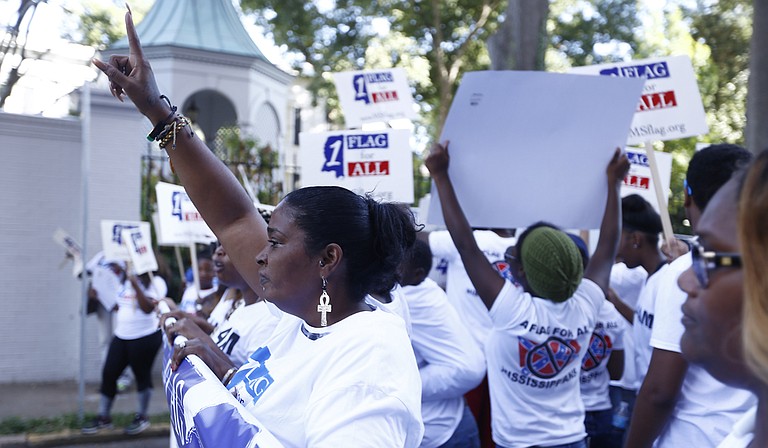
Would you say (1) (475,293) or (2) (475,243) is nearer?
(2) (475,243)

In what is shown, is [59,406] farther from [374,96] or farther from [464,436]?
[464,436]

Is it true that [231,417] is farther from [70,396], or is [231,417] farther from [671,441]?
[70,396]

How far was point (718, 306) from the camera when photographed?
142cm

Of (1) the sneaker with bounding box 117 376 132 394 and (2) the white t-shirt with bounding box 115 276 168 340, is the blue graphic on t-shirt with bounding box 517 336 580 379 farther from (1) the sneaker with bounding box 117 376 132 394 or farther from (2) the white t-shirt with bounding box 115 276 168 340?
(1) the sneaker with bounding box 117 376 132 394

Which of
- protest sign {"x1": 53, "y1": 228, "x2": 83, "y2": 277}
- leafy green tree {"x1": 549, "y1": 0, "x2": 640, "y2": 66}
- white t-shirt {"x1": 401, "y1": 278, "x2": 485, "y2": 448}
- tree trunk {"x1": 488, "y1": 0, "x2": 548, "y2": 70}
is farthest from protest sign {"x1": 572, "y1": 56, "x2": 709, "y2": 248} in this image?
leafy green tree {"x1": 549, "y1": 0, "x2": 640, "y2": 66}

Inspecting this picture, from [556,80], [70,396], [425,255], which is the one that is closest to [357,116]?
[425,255]

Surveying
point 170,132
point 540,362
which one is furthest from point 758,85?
point 170,132

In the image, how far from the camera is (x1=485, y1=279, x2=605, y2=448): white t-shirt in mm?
3322

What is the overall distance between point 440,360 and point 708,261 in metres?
2.52

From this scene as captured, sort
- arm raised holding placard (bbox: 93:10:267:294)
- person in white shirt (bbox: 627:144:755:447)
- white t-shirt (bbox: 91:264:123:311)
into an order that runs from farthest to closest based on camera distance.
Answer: white t-shirt (bbox: 91:264:123:311) → person in white shirt (bbox: 627:144:755:447) → arm raised holding placard (bbox: 93:10:267:294)

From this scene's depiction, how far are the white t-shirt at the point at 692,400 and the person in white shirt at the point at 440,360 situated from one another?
130cm

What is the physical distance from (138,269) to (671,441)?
5.38 metres

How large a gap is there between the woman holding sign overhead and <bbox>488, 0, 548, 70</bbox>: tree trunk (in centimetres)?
711

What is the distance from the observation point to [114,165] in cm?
997
